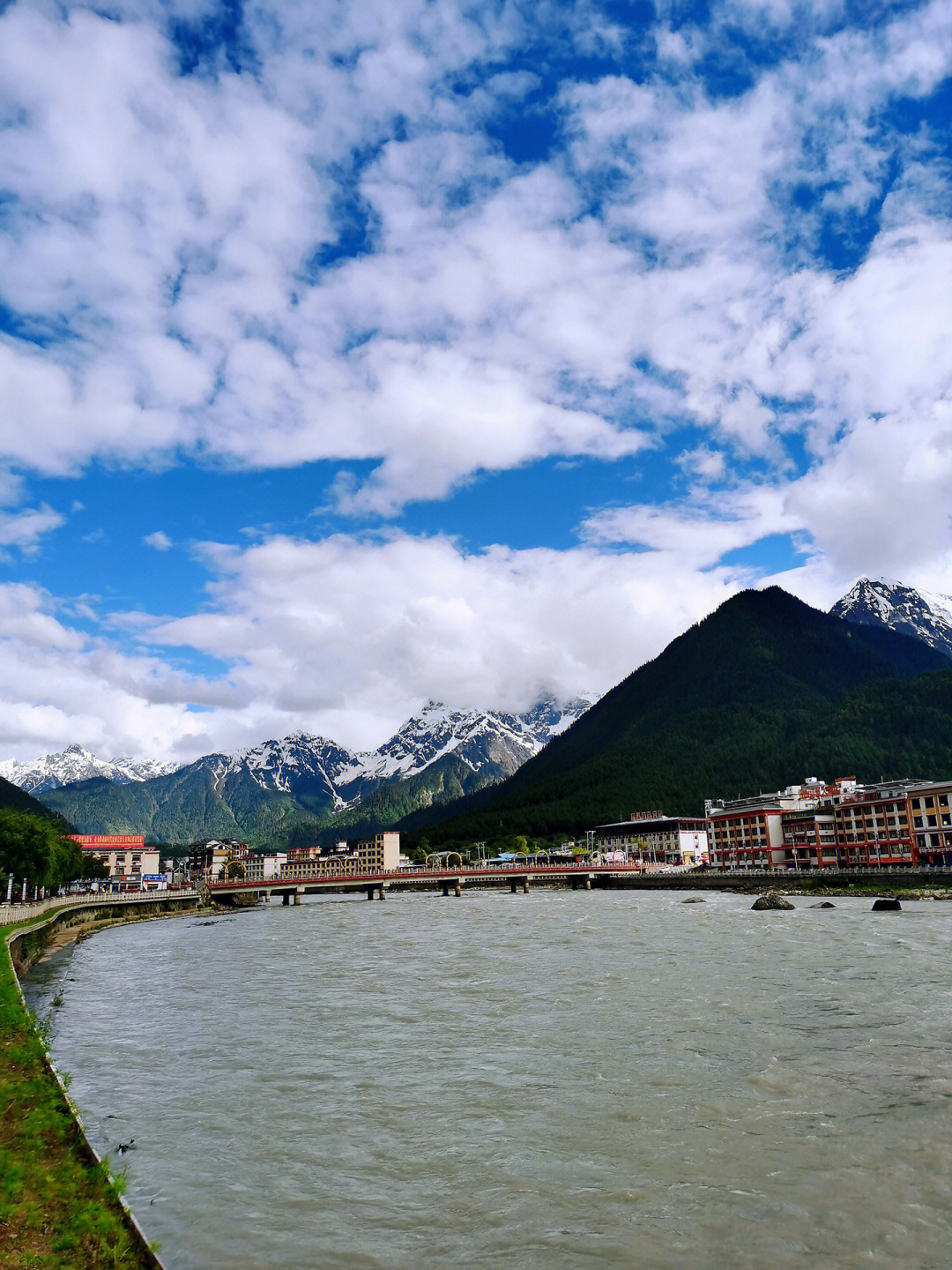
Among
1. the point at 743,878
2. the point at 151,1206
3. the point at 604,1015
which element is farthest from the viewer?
the point at 743,878

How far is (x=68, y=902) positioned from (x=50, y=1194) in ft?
441

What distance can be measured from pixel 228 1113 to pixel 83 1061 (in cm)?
1039

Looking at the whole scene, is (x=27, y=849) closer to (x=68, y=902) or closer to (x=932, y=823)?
(x=68, y=902)

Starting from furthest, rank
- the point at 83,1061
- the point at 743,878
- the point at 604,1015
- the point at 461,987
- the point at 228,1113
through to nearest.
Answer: the point at 743,878 → the point at 461,987 → the point at 604,1015 → the point at 83,1061 → the point at 228,1113

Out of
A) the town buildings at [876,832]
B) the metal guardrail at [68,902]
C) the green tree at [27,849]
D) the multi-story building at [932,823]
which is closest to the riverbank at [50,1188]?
the metal guardrail at [68,902]

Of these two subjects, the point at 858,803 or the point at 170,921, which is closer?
the point at 170,921

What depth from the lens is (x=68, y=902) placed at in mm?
131750

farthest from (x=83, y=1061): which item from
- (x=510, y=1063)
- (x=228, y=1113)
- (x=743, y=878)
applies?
(x=743, y=878)

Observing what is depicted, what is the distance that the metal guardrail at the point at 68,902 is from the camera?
80.6m

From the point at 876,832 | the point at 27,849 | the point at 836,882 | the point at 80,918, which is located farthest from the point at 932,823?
the point at 27,849

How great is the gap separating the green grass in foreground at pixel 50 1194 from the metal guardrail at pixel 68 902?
63.0 m

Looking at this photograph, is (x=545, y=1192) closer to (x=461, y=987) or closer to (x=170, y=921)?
(x=461, y=987)

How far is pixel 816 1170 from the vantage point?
1767cm

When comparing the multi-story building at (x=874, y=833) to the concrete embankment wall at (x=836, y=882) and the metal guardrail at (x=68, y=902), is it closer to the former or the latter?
the concrete embankment wall at (x=836, y=882)
